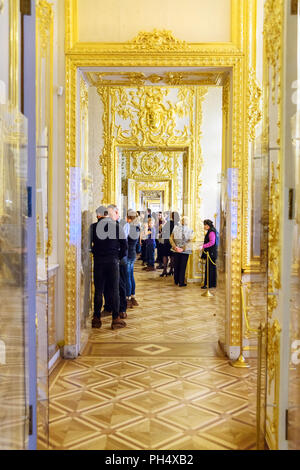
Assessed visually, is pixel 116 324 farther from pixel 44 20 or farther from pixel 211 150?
pixel 211 150

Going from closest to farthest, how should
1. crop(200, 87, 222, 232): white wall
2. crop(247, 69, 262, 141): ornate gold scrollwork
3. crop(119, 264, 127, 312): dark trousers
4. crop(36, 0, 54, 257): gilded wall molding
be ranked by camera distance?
crop(36, 0, 54, 257): gilded wall molding → crop(247, 69, 262, 141): ornate gold scrollwork → crop(119, 264, 127, 312): dark trousers → crop(200, 87, 222, 232): white wall

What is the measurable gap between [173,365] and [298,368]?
234 cm

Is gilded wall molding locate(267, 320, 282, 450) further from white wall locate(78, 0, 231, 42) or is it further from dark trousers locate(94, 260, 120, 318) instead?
dark trousers locate(94, 260, 120, 318)

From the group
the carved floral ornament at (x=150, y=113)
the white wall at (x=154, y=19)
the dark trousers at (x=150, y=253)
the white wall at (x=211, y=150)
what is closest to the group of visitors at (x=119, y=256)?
the white wall at (x=211, y=150)

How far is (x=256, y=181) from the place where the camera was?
3096mm

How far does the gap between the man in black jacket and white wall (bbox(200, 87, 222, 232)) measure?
4351 millimetres

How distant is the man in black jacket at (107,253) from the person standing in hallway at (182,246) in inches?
149

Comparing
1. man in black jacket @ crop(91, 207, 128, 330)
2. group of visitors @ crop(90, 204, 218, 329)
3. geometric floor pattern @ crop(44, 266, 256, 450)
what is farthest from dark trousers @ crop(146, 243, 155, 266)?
man in black jacket @ crop(91, 207, 128, 330)

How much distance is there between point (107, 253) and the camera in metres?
5.89

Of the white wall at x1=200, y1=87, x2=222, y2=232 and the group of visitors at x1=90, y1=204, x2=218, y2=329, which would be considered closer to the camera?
the group of visitors at x1=90, y1=204, x2=218, y2=329

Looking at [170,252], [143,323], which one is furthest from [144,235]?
[143,323]

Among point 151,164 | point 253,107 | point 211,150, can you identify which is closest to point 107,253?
point 253,107

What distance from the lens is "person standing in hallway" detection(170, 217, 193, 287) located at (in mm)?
9719

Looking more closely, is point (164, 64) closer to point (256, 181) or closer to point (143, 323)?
point (256, 181)
